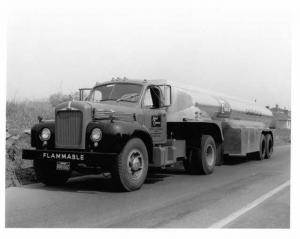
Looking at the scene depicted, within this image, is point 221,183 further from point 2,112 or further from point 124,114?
point 2,112

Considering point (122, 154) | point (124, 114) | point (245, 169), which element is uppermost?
point (124, 114)

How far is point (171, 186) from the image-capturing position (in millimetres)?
8727

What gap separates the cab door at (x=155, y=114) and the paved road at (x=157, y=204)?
1.04 m

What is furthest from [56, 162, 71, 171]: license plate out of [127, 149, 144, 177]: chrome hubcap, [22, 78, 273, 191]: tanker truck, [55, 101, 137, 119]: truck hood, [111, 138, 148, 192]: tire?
[127, 149, 144, 177]: chrome hubcap

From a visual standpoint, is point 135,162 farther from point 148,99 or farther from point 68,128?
point 148,99

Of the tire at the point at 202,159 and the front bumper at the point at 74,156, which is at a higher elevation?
the front bumper at the point at 74,156

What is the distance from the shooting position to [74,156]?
7566mm

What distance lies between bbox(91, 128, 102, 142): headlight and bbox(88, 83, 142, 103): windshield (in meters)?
1.58

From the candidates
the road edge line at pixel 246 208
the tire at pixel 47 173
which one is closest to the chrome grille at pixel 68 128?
the tire at pixel 47 173

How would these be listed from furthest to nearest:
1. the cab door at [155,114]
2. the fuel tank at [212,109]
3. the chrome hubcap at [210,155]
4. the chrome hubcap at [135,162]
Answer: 1. the chrome hubcap at [210,155]
2. the fuel tank at [212,109]
3. the cab door at [155,114]
4. the chrome hubcap at [135,162]

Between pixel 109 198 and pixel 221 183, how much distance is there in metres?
3.00

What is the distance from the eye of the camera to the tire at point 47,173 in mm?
8391

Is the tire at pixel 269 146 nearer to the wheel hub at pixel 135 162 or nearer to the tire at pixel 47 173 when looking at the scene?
the wheel hub at pixel 135 162

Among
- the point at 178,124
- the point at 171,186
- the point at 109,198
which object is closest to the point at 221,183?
the point at 171,186
